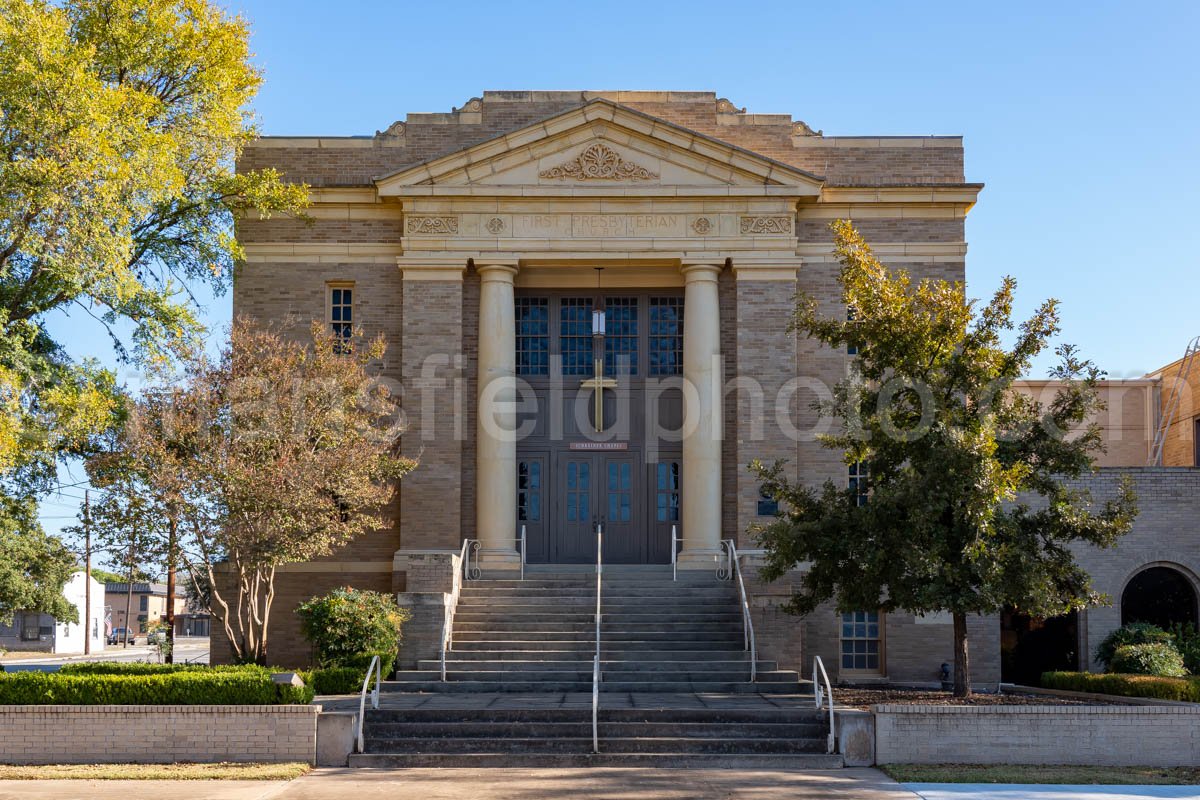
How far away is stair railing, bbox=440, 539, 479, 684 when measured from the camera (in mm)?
20219

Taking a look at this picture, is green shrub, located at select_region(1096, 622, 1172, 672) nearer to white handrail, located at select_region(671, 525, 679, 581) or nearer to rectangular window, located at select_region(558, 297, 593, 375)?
white handrail, located at select_region(671, 525, 679, 581)

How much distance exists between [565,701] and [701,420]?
28.0 feet

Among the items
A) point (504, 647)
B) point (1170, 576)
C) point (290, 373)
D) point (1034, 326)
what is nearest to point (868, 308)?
point (1034, 326)

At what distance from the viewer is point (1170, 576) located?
24469 mm

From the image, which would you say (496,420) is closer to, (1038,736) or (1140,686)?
(1140,686)

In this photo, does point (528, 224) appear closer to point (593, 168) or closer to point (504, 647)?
point (593, 168)

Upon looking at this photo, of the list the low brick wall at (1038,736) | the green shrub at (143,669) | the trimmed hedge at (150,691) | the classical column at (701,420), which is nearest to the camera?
the low brick wall at (1038,736)

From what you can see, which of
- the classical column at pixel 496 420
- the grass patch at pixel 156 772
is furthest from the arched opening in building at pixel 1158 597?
the grass patch at pixel 156 772

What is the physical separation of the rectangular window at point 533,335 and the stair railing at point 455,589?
148 inches

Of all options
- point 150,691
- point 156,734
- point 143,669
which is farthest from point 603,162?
point 156,734

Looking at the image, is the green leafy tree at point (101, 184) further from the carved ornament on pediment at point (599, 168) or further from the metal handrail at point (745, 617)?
the metal handrail at point (745, 617)

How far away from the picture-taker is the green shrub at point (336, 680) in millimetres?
18734

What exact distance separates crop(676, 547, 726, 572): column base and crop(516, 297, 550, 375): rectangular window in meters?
4.68

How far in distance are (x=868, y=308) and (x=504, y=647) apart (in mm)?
7856
